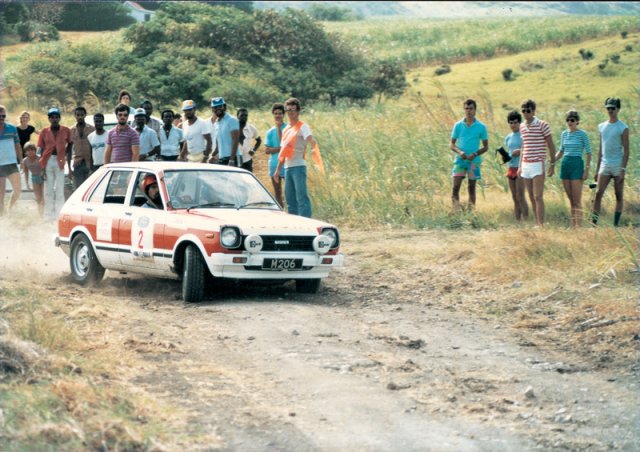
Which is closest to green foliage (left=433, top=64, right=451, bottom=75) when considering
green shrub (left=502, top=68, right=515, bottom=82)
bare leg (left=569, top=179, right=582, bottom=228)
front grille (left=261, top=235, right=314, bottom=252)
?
green shrub (left=502, top=68, right=515, bottom=82)

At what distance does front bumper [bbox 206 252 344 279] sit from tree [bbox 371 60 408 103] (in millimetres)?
43378

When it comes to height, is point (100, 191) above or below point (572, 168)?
above

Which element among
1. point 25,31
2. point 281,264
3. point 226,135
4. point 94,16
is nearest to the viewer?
point 281,264

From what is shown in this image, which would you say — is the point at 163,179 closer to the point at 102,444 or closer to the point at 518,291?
the point at 518,291

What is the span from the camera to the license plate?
11570 millimetres

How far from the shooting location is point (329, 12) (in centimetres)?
13675

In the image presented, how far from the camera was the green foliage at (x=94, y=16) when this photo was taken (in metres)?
38.8

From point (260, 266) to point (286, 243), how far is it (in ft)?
1.19

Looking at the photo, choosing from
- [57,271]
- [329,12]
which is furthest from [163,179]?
[329,12]

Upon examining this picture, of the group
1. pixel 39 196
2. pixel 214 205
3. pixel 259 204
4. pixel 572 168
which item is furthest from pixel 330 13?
pixel 214 205

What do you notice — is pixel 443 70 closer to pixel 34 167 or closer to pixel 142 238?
pixel 34 167

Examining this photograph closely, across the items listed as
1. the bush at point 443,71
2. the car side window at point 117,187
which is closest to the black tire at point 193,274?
the car side window at point 117,187

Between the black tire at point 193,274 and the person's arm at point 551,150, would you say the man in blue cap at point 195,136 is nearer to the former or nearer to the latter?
the person's arm at point 551,150

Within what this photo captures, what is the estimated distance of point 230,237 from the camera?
37.4ft
